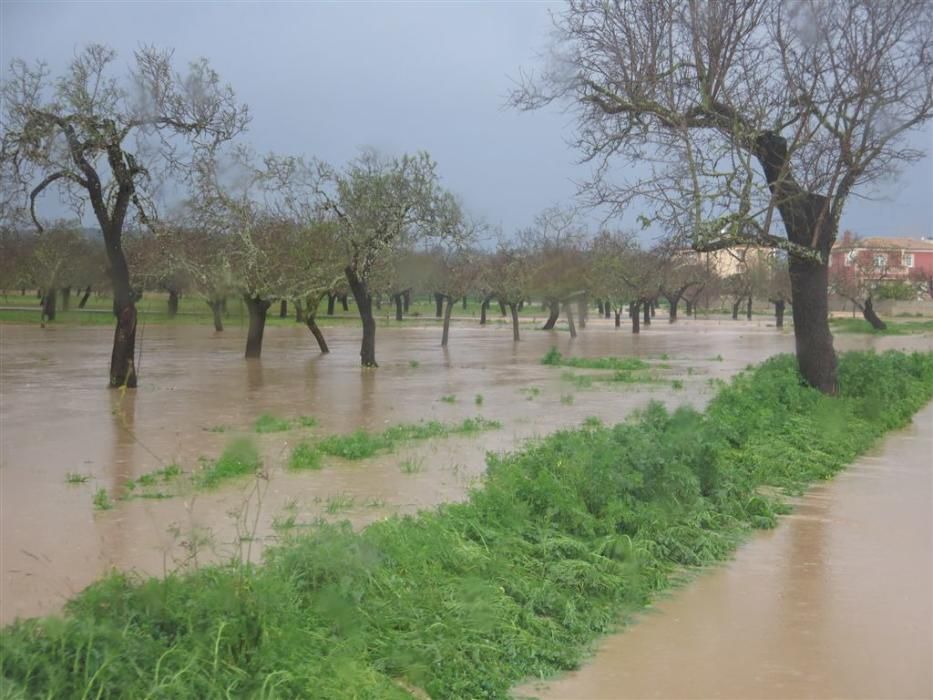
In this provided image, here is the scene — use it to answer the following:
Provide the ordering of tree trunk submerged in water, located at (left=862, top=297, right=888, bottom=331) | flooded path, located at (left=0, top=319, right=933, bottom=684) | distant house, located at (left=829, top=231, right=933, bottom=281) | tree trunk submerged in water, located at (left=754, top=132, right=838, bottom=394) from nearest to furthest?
flooded path, located at (left=0, top=319, right=933, bottom=684)
tree trunk submerged in water, located at (left=754, top=132, right=838, bottom=394)
tree trunk submerged in water, located at (left=862, top=297, right=888, bottom=331)
distant house, located at (left=829, top=231, right=933, bottom=281)

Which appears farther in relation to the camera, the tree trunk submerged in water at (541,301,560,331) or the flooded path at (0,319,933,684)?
the tree trunk submerged in water at (541,301,560,331)

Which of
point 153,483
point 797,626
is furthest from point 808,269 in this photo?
point 153,483

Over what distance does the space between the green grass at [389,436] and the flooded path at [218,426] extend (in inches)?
11.4

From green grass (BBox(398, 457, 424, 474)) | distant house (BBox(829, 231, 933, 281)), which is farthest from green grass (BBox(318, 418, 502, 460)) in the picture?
distant house (BBox(829, 231, 933, 281))

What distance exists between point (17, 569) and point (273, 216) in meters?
22.4

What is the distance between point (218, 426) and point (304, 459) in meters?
4.30

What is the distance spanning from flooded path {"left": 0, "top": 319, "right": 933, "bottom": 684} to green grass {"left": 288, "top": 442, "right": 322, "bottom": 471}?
18cm

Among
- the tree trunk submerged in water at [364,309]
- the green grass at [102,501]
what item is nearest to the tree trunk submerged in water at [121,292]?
the tree trunk submerged in water at [364,309]

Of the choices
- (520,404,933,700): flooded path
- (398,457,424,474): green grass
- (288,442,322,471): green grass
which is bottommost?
(520,404,933,700): flooded path

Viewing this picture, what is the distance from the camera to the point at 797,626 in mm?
6656

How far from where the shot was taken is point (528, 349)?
39031 mm

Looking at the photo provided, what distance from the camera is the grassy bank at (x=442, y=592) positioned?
4.64 metres

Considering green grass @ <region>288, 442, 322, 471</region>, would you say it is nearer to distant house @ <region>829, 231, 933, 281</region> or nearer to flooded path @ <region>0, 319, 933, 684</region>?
flooded path @ <region>0, 319, 933, 684</region>

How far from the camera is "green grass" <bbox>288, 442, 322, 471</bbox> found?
11.1 m
